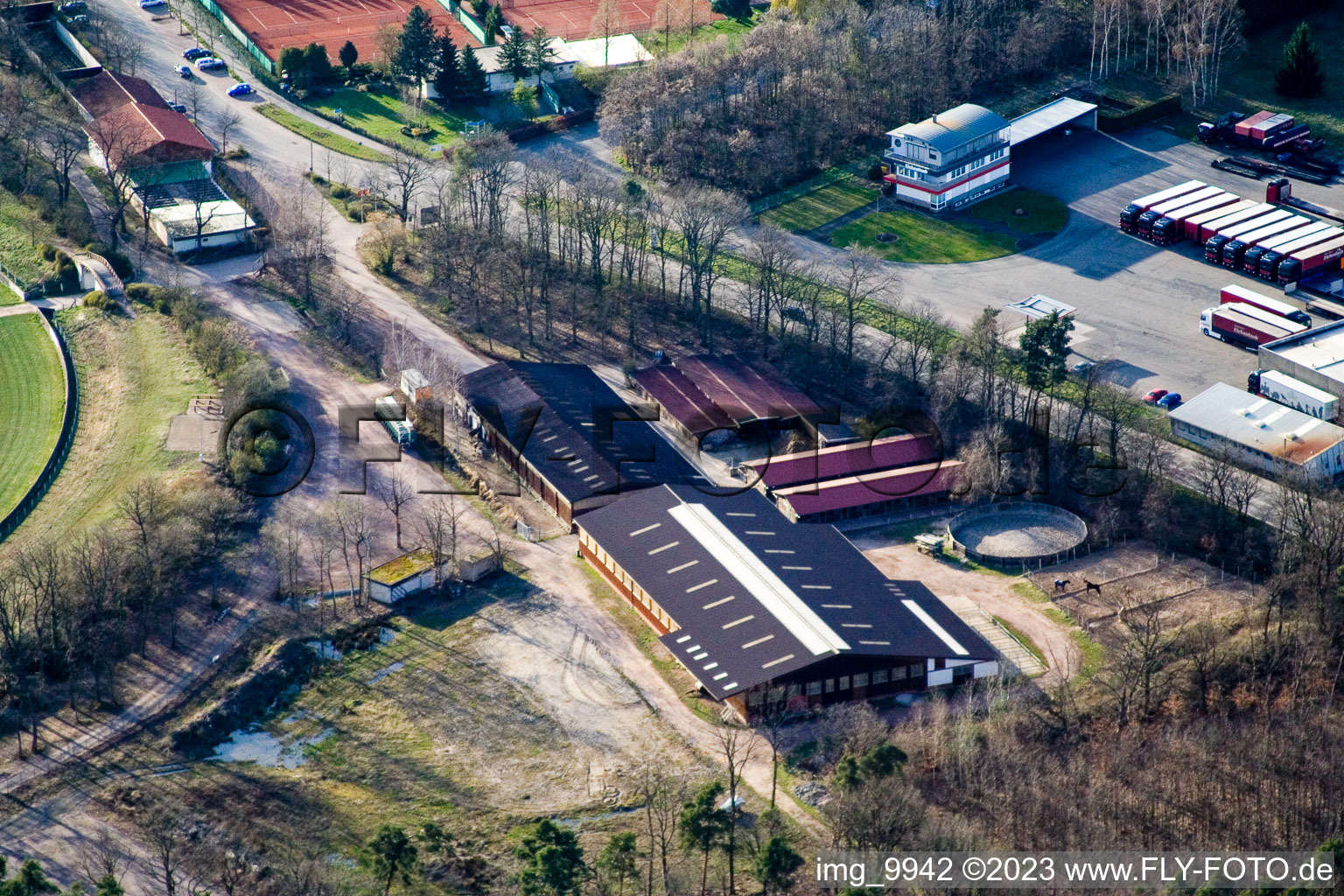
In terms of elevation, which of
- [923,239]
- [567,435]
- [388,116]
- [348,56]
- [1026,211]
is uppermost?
[348,56]

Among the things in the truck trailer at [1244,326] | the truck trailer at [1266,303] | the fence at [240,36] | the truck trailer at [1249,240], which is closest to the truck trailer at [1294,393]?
the truck trailer at [1244,326]

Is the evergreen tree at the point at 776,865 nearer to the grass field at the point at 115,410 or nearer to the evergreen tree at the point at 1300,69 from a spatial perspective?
the grass field at the point at 115,410

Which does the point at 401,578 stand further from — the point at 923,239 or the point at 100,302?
the point at 923,239

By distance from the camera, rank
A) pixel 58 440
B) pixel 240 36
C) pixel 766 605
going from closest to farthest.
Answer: pixel 766 605, pixel 58 440, pixel 240 36

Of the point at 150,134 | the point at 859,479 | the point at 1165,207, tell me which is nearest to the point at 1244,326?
the point at 1165,207

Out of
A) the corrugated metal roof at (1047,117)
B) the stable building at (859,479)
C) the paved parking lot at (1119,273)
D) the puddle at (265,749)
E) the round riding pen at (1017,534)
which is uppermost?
the corrugated metal roof at (1047,117)

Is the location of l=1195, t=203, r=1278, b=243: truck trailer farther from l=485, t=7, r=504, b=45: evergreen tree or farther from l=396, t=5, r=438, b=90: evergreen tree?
l=485, t=7, r=504, b=45: evergreen tree
